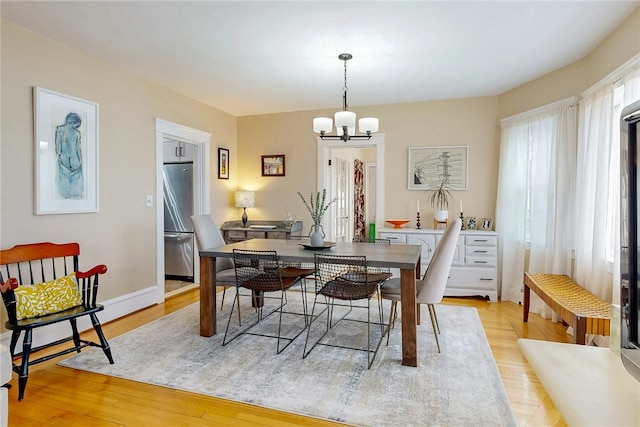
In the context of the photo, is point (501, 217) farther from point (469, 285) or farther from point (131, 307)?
point (131, 307)

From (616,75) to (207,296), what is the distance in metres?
3.69

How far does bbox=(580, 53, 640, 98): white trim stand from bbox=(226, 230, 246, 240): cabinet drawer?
4226 mm

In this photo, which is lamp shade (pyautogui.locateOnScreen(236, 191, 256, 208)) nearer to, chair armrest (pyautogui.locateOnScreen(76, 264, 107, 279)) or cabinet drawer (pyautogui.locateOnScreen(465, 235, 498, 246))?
chair armrest (pyautogui.locateOnScreen(76, 264, 107, 279))

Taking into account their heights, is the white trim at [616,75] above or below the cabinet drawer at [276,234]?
above

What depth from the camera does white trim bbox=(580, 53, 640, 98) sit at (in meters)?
2.49

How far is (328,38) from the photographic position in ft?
9.56

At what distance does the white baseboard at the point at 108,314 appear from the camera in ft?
9.40

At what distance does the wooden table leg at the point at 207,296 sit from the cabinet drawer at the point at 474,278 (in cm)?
289

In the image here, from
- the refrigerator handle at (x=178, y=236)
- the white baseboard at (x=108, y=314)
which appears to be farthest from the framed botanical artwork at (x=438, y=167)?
the white baseboard at (x=108, y=314)

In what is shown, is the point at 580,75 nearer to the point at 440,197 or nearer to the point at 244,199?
the point at 440,197

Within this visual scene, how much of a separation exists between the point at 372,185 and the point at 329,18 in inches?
216

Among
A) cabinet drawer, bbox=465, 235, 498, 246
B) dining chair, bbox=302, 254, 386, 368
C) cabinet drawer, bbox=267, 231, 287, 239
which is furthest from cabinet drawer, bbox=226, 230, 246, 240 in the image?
cabinet drawer, bbox=465, 235, 498, 246

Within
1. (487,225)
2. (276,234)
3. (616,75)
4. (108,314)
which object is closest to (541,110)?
(616,75)

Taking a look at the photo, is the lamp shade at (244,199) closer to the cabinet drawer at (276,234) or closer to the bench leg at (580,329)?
the cabinet drawer at (276,234)
